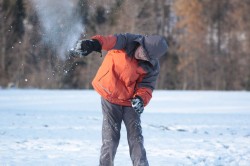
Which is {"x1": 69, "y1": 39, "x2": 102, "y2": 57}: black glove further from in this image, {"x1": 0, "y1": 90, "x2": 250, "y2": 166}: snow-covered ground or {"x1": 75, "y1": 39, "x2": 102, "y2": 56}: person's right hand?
{"x1": 0, "y1": 90, "x2": 250, "y2": 166}: snow-covered ground

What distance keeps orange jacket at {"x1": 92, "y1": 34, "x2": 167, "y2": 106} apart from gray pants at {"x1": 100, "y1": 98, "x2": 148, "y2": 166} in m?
0.11

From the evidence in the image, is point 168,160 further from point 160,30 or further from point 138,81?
point 160,30

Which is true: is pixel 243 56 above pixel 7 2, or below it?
below

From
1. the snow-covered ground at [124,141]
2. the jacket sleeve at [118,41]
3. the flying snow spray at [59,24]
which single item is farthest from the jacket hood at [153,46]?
the flying snow spray at [59,24]

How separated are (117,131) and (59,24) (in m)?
6.10

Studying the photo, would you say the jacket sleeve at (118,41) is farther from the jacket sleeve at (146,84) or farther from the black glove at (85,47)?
the jacket sleeve at (146,84)

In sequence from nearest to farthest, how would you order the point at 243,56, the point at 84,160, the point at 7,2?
the point at 84,160
the point at 7,2
the point at 243,56

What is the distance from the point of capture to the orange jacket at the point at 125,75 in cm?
416

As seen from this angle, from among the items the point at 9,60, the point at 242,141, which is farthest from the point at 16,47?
the point at 242,141

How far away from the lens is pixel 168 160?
5.93 meters

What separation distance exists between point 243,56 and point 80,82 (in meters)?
12.3

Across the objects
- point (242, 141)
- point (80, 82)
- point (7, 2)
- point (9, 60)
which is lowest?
point (80, 82)

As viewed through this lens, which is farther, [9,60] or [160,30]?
[160,30]

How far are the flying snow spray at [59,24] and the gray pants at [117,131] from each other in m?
3.88
